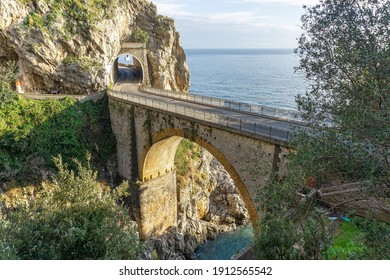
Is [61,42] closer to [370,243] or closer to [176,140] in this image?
[176,140]

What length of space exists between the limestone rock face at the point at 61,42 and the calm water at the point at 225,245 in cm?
2307

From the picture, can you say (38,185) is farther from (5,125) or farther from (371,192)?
(371,192)

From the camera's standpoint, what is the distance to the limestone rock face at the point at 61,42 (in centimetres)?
3147

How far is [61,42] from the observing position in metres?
33.3

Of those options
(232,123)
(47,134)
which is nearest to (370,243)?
(232,123)

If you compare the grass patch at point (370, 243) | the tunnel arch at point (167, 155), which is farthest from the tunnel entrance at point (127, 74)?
the grass patch at point (370, 243)

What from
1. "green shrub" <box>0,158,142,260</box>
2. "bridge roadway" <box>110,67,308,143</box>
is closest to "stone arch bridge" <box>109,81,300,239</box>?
"bridge roadway" <box>110,67,308,143</box>

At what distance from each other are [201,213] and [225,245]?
211 inches

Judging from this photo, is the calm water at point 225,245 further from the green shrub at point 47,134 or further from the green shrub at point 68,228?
the green shrub at point 68,228

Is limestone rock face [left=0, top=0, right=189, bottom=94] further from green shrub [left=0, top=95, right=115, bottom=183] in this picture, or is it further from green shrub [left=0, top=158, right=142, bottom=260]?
green shrub [left=0, top=158, right=142, bottom=260]

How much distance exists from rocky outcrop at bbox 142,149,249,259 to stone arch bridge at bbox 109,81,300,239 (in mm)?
1589

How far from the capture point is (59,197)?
1250cm
